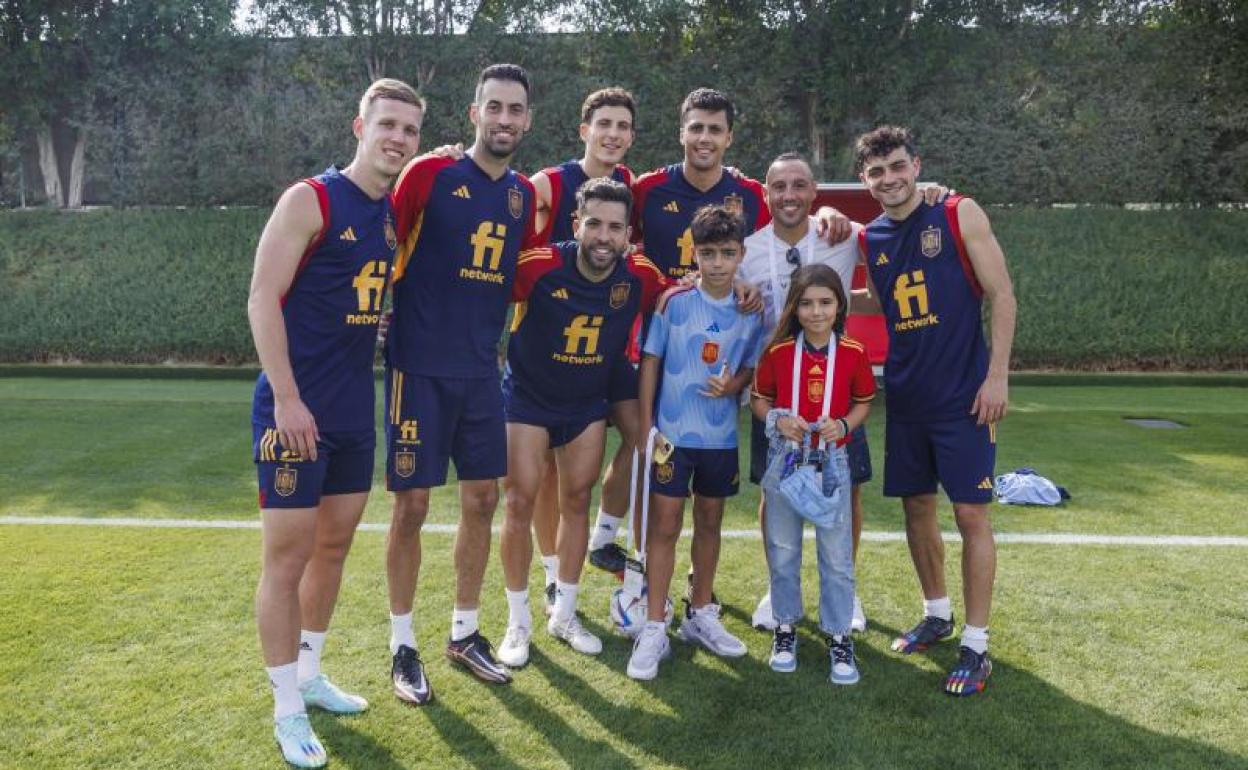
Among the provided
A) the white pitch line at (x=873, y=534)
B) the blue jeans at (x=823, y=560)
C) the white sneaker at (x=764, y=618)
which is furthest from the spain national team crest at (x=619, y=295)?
the white pitch line at (x=873, y=534)

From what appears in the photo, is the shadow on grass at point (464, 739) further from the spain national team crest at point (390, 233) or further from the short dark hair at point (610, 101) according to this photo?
the short dark hair at point (610, 101)

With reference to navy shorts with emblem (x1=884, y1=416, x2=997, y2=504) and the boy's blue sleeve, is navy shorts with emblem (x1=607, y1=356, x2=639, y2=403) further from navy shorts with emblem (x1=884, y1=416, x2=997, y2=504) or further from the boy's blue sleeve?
navy shorts with emblem (x1=884, y1=416, x2=997, y2=504)

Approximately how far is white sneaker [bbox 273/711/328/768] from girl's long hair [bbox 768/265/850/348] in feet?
7.11

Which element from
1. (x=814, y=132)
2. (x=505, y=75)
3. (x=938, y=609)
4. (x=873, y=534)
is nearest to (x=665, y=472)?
(x=938, y=609)

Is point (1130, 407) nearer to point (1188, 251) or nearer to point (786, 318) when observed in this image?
point (1188, 251)

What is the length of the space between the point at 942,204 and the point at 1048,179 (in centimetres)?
1480

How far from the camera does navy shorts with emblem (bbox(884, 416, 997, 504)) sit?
358cm

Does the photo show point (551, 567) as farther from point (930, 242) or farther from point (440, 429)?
point (930, 242)

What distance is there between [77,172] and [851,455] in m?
20.7

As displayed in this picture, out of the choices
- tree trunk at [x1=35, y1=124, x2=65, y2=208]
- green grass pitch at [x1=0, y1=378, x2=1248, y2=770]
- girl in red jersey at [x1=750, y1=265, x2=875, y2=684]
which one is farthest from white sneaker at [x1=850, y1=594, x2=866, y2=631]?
tree trunk at [x1=35, y1=124, x2=65, y2=208]

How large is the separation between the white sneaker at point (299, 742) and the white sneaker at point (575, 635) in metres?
1.17

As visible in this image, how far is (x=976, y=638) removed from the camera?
356 cm

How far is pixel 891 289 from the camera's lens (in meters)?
3.74

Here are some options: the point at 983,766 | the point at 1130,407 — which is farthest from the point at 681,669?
the point at 1130,407
